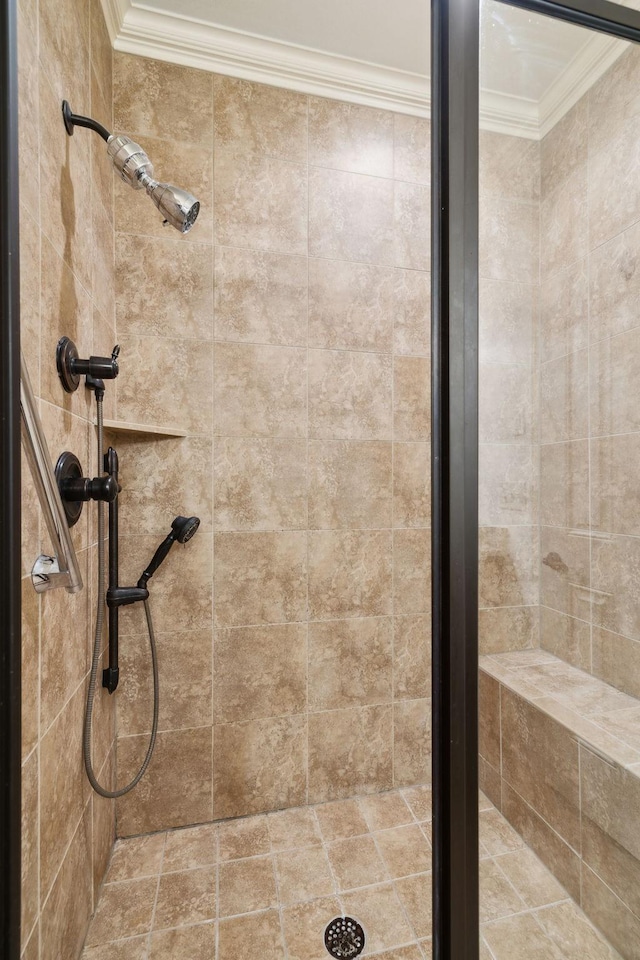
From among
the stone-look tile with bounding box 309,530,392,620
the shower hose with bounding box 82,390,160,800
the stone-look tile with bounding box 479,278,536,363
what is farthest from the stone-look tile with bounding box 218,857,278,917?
the stone-look tile with bounding box 479,278,536,363

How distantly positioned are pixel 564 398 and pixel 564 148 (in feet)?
1.26

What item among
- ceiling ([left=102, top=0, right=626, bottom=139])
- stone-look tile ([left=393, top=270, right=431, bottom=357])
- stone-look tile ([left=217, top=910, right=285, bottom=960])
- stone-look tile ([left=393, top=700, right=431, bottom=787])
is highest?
ceiling ([left=102, top=0, right=626, bottom=139])

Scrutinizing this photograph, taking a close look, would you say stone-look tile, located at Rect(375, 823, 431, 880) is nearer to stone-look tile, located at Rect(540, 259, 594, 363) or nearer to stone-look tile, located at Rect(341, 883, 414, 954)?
stone-look tile, located at Rect(341, 883, 414, 954)

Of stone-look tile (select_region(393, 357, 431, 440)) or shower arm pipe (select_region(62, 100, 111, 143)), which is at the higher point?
shower arm pipe (select_region(62, 100, 111, 143))

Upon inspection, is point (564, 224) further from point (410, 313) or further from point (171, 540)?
point (171, 540)

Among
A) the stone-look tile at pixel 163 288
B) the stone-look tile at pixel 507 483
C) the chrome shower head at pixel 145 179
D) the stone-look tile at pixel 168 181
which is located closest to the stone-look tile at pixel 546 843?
the stone-look tile at pixel 507 483

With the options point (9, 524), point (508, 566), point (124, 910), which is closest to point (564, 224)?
point (508, 566)

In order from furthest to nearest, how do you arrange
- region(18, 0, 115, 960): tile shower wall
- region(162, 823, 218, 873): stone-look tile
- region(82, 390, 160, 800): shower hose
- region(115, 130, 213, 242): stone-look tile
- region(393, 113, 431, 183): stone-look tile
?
1. region(393, 113, 431, 183): stone-look tile
2. region(115, 130, 213, 242): stone-look tile
3. region(162, 823, 218, 873): stone-look tile
4. region(82, 390, 160, 800): shower hose
5. region(18, 0, 115, 960): tile shower wall

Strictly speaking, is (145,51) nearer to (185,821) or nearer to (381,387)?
(381,387)

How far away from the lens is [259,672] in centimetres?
163

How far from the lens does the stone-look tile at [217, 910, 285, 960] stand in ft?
3.76

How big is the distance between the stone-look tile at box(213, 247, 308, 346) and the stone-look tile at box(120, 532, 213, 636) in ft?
2.40

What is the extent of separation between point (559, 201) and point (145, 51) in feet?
5.16

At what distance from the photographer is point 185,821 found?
1.56 meters
